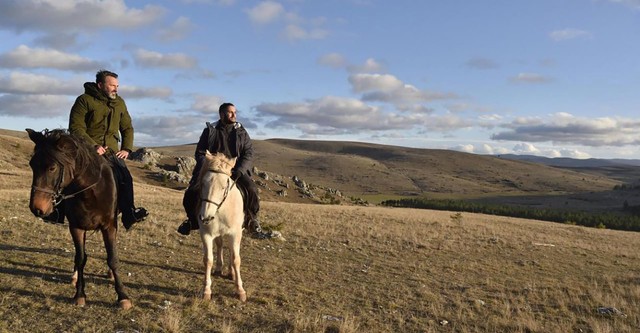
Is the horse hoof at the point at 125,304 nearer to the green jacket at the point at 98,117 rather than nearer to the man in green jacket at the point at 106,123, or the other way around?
the man in green jacket at the point at 106,123

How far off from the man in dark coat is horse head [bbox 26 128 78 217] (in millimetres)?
2611

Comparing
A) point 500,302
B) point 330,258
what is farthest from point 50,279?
point 500,302

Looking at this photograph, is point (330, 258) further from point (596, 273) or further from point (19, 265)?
point (596, 273)

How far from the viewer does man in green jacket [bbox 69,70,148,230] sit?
24.5ft

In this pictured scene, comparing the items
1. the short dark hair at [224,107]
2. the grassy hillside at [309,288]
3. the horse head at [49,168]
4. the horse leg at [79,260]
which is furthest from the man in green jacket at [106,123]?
the short dark hair at [224,107]

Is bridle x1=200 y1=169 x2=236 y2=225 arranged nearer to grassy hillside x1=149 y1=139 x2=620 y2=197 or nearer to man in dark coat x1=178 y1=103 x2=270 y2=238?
man in dark coat x1=178 y1=103 x2=270 y2=238

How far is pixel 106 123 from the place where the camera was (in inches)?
307

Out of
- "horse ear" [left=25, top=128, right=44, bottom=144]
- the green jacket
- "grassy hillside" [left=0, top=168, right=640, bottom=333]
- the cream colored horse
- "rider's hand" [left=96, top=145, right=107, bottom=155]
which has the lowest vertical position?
"grassy hillside" [left=0, top=168, right=640, bottom=333]

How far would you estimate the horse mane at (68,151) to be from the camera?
598 centimetres

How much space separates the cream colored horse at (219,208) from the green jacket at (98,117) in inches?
68.4

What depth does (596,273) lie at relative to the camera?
590 inches

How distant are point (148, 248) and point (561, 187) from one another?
171 metres

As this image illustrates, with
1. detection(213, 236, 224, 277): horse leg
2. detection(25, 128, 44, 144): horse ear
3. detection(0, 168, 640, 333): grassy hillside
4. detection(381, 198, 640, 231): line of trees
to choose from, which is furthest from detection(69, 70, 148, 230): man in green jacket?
detection(381, 198, 640, 231): line of trees

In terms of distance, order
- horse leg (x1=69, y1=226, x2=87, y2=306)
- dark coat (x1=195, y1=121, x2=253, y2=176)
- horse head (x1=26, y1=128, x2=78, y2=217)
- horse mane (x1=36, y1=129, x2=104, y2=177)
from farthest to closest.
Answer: dark coat (x1=195, y1=121, x2=253, y2=176), horse leg (x1=69, y1=226, x2=87, y2=306), horse mane (x1=36, y1=129, x2=104, y2=177), horse head (x1=26, y1=128, x2=78, y2=217)
